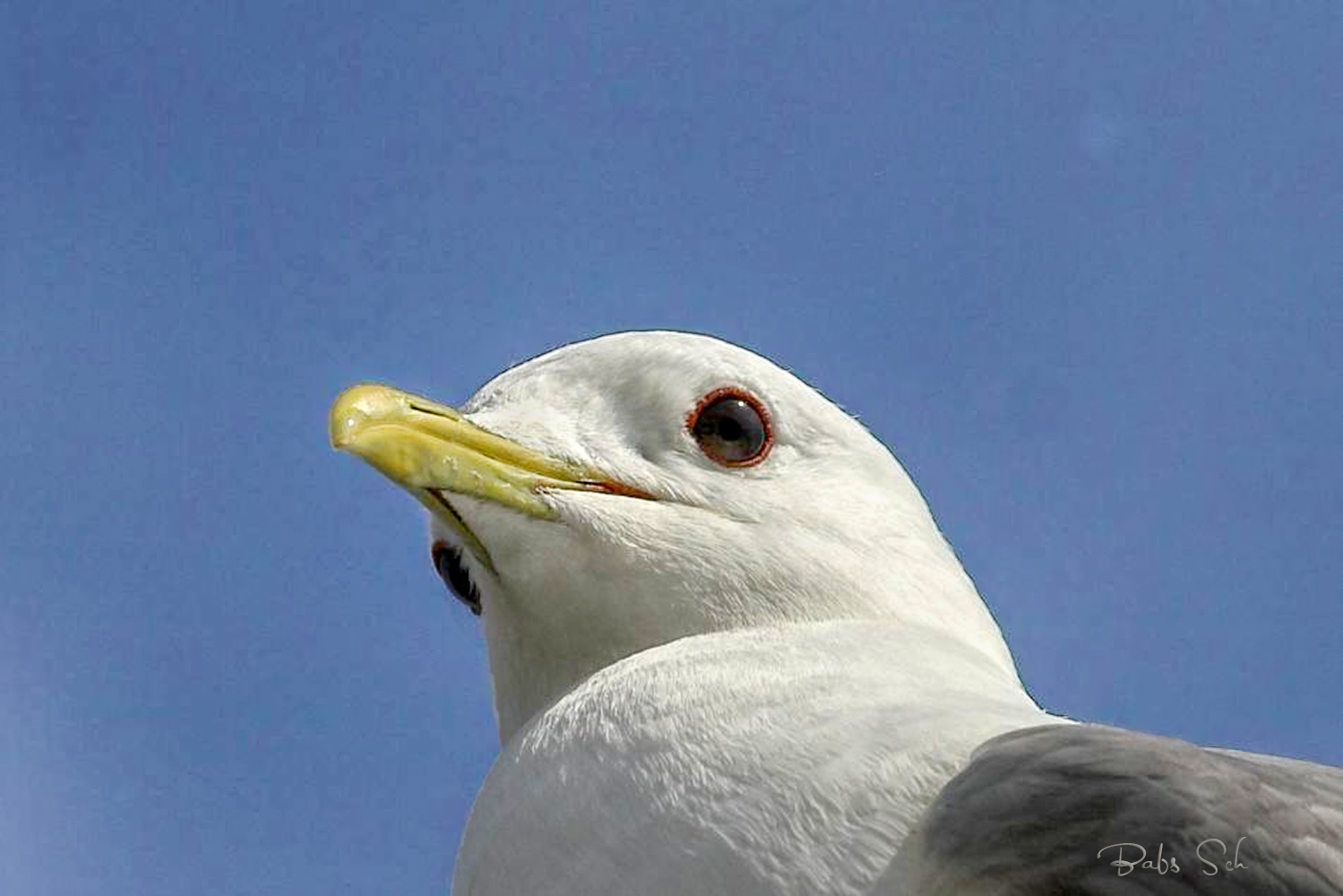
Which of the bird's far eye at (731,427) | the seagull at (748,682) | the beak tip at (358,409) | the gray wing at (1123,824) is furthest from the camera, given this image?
the bird's far eye at (731,427)

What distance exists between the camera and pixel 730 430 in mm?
4773

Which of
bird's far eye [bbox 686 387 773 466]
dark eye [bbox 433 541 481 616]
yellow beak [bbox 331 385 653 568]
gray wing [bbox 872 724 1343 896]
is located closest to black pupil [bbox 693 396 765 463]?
bird's far eye [bbox 686 387 773 466]

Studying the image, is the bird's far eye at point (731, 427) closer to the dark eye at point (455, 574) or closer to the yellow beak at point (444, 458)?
the yellow beak at point (444, 458)

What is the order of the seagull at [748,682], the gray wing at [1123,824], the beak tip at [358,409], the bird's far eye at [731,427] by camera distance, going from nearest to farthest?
the gray wing at [1123,824] < the seagull at [748,682] < the beak tip at [358,409] < the bird's far eye at [731,427]

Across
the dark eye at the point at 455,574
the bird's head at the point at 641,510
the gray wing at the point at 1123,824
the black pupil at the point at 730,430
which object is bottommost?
the gray wing at the point at 1123,824

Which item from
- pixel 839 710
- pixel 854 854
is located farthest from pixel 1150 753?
pixel 839 710

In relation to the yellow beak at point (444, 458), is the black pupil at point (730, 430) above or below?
above

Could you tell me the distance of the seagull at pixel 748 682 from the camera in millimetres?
2812

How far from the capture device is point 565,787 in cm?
351

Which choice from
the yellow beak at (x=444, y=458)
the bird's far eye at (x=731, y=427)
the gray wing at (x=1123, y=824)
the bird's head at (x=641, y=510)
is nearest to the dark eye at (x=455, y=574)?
the bird's head at (x=641, y=510)

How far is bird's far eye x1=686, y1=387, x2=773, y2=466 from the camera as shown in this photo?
4715 millimetres

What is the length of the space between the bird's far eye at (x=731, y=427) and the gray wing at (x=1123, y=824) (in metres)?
1.79

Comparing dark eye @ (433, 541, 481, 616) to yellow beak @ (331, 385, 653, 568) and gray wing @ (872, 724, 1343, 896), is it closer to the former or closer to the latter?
yellow beak @ (331, 385, 653, 568)

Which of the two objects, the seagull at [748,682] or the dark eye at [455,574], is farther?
the dark eye at [455,574]
